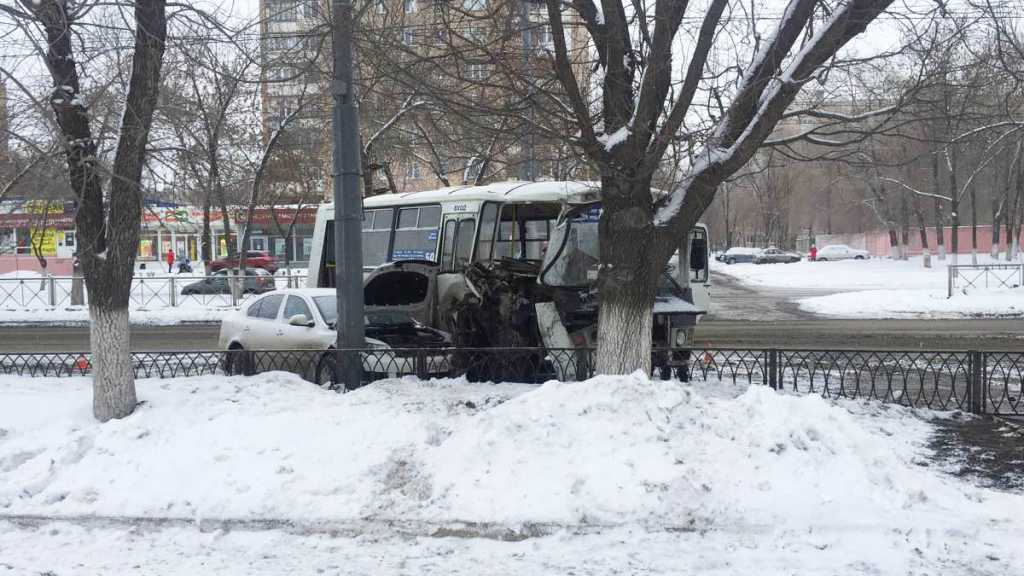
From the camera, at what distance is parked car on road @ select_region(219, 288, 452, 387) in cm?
948

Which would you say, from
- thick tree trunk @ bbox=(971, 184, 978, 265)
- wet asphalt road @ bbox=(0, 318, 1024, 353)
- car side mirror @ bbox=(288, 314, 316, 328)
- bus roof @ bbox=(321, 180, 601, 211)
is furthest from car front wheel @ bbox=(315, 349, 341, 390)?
thick tree trunk @ bbox=(971, 184, 978, 265)

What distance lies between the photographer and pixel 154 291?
27.2 m

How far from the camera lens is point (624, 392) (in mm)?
6910

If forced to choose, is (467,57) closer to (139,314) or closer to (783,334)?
(783,334)

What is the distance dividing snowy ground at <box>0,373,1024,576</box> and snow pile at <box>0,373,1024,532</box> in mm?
15

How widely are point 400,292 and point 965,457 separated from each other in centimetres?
801

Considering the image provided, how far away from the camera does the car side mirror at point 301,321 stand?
37.0 ft

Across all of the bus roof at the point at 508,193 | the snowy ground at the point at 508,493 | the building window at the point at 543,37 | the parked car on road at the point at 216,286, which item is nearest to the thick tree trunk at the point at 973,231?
the bus roof at the point at 508,193

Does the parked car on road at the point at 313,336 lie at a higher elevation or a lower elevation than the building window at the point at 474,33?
lower

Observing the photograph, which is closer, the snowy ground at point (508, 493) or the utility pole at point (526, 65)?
the snowy ground at point (508, 493)

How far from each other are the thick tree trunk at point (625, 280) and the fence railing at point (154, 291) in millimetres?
19829

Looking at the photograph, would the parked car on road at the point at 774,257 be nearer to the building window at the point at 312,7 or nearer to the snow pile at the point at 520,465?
the building window at the point at 312,7

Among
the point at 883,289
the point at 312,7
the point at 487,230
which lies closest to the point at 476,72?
the point at 312,7

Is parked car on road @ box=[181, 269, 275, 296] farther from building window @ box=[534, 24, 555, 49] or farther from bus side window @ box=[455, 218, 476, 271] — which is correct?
building window @ box=[534, 24, 555, 49]
